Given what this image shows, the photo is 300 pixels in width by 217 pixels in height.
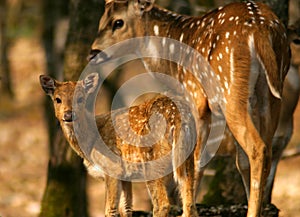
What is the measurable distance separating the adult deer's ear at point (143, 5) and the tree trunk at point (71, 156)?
2.78ft

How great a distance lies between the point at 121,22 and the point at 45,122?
360 inches

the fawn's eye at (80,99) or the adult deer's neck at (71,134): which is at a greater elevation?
the fawn's eye at (80,99)

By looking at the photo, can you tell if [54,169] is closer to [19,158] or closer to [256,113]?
[256,113]

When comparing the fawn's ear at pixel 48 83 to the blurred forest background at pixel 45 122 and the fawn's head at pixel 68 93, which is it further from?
the blurred forest background at pixel 45 122

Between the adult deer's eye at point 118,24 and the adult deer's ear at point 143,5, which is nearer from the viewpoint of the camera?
the adult deer's ear at point 143,5

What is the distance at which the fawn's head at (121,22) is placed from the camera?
36.2 feet

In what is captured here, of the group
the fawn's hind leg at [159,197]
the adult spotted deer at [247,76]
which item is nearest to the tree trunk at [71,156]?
the adult spotted deer at [247,76]

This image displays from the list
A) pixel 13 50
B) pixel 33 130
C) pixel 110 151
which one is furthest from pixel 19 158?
pixel 110 151

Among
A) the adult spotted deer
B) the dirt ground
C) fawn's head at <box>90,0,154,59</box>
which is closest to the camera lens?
the adult spotted deer

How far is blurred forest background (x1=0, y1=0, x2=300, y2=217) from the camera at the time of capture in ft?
38.3

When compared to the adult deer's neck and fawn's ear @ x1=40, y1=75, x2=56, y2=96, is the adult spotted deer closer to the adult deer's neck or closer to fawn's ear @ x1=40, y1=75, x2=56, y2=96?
the adult deer's neck

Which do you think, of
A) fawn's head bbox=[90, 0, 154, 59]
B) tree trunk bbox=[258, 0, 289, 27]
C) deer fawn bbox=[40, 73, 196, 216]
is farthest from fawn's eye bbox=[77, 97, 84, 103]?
tree trunk bbox=[258, 0, 289, 27]

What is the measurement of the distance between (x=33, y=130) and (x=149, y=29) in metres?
15.3

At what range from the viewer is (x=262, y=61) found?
8.89m
